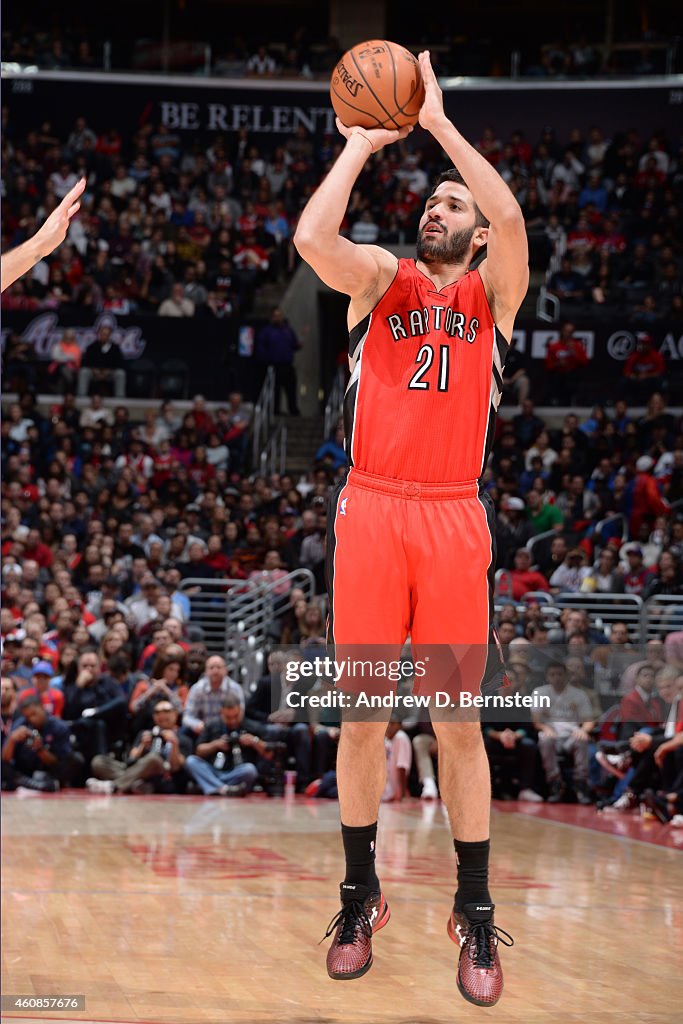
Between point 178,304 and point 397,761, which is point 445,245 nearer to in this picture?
point 397,761

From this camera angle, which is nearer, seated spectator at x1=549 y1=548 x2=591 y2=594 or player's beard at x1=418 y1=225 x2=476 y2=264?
player's beard at x1=418 y1=225 x2=476 y2=264

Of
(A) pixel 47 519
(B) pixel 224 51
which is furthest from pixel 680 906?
(B) pixel 224 51

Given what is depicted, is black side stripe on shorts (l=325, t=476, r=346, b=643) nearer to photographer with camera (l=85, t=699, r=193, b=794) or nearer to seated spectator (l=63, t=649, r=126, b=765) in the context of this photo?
photographer with camera (l=85, t=699, r=193, b=794)

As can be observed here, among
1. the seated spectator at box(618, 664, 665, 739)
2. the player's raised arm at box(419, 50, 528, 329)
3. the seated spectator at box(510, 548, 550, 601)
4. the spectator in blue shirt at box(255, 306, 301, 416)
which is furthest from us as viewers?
the spectator in blue shirt at box(255, 306, 301, 416)

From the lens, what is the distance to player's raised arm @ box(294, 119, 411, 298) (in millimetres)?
4430

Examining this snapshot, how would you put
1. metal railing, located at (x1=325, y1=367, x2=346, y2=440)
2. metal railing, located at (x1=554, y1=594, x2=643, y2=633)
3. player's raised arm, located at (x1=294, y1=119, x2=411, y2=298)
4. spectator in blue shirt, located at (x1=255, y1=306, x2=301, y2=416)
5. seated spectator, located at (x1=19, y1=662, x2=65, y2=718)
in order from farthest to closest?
metal railing, located at (x1=325, y1=367, x2=346, y2=440)
spectator in blue shirt, located at (x1=255, y1=306, x2=301, y2=416)
metal railing, located at (x1=554, y1=594, x2=643, y2=633)
seated spectator, located at (x1=19, y1=662, x2=65, y2=718)
player's raised arm, located at (x1=294, y1=119, x2=411, y2=298)

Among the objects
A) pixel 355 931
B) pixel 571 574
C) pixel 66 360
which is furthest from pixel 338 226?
pixel 66 360

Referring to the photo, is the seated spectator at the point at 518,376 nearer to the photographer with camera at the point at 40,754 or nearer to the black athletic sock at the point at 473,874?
the photographer with camera at the point at 40,754

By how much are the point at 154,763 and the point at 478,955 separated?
8904 mm

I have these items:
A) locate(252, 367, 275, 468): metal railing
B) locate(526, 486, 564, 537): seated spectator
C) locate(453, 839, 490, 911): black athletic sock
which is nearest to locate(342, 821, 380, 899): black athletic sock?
locate(453, 839, 490, 911): black athletic sock

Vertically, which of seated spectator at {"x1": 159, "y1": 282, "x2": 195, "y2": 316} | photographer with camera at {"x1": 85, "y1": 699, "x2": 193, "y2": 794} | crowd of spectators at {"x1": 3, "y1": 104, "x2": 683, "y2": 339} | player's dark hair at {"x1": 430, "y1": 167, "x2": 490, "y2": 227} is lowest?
photographer with camera at {"x1": 85, "y1": 699, "x2": 193, "y2": 794}

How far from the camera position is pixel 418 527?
479 centimetres

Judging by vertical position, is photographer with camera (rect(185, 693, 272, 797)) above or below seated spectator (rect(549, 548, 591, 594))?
below

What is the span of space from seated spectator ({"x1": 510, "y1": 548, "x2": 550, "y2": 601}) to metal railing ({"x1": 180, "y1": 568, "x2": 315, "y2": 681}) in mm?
2384
